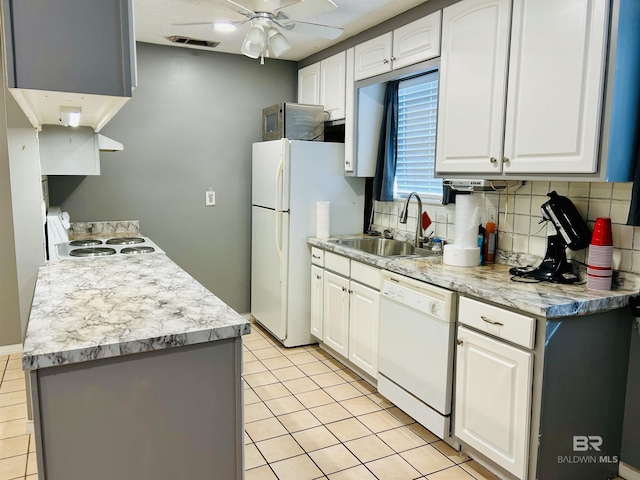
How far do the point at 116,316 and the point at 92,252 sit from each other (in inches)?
57.5

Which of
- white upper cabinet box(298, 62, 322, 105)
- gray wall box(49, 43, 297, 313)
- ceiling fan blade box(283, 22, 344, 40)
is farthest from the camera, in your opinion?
white upper cabinet box(298, 62, 322, 105)

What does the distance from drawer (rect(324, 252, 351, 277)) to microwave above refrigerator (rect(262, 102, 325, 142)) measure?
96 cm

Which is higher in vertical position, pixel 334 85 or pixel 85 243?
pixel 334 85

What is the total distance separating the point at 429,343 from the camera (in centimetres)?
245

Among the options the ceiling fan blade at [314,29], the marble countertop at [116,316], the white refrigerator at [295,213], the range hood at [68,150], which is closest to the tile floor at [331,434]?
the white refrigerator at [295,213]

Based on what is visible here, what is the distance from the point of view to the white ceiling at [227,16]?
2.82m

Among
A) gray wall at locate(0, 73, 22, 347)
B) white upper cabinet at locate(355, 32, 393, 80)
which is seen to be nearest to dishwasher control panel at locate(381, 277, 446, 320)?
white upper cabinet at locate(355, 32, 393, 80)

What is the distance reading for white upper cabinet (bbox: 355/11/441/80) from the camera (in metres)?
2.74

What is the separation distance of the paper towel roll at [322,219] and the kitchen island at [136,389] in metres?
1.98

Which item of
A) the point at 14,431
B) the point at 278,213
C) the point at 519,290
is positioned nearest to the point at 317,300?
the point at 278,213

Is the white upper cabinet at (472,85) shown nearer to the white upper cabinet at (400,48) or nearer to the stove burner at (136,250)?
the white upper cabinet at (400,48)

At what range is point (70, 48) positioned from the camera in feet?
4.70

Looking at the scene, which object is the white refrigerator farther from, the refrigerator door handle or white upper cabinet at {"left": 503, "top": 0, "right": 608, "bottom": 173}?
white upper cabinet at {"left": 503, "top": 0, "right": 608, "bottom": 173}

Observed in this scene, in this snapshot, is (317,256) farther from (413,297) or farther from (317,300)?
(413,297)
